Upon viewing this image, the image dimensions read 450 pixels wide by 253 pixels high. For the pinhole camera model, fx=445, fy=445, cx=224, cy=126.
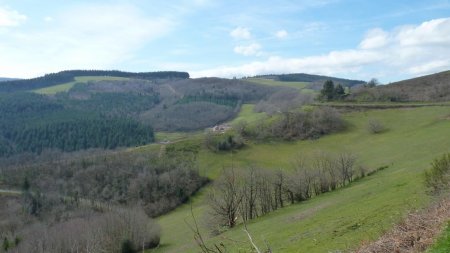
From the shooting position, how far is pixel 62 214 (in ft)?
339

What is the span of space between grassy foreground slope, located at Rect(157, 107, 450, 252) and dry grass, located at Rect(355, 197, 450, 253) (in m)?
4.15

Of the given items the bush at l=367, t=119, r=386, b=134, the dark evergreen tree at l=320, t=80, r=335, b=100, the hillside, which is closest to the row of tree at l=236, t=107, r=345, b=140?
the bush at l=367, t=119, r=386, b=134

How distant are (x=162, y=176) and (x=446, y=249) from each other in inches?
4244

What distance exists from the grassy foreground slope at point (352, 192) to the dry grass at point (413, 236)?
415 cm

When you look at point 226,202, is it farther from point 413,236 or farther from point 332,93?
point 332,93

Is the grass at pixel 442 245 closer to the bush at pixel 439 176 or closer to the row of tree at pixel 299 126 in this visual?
the bush at pixel 439 176

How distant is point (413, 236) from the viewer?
12.8m

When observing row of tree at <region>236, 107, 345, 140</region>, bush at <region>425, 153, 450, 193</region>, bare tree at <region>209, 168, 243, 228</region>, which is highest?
bush at <region>425, 153, 450, 193</region>

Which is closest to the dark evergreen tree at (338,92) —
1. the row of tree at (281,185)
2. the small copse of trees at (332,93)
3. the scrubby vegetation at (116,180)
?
the small copse of trees at (332,93)

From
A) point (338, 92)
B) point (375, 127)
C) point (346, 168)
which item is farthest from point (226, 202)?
point (338, 92)

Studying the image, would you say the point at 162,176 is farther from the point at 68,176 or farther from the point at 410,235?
the point at 410,235

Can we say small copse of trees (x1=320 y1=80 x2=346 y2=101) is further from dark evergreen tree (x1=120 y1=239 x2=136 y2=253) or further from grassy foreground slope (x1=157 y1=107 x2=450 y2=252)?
dark evergreen tree (x1=120 y1=239 x2=136 y2=253)

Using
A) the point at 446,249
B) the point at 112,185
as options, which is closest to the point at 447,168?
the point at 446,249

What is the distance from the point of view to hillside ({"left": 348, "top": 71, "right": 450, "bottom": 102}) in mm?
129587
